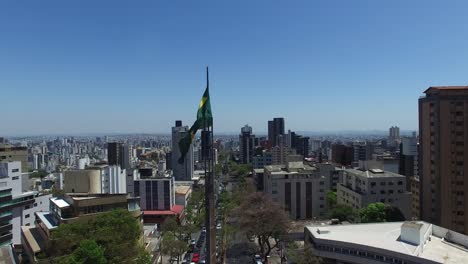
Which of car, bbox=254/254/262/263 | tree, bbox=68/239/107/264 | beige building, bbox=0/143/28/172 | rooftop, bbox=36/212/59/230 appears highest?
beige building, bbox=0/143/28/172

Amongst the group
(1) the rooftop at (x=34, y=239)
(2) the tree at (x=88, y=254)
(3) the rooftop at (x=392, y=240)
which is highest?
(2) the tree at (x=88, y=254)

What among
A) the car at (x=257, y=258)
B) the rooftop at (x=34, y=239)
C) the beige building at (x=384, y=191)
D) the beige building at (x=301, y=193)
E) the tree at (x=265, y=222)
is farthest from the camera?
the beige building at (x=301, y=193)

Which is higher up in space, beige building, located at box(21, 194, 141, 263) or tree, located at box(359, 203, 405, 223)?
beige building, located at box(21, 194, 141, 263)

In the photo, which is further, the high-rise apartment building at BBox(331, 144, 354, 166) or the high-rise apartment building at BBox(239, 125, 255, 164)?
the high-rise apartment building at BBox(239, 125, 255, 164)

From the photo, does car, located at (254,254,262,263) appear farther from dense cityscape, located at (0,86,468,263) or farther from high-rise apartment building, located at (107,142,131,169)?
high-rise apartment building, located at (107,142,131,169)

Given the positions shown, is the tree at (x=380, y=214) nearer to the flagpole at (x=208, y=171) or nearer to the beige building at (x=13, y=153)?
the flagpole at (x=208, y=171)

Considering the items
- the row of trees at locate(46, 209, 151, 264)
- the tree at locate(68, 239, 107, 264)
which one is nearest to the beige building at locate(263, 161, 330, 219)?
the row of trees at locate(46, 209, 151, 264)

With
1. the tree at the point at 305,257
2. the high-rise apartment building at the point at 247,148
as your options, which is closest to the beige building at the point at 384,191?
the tree at the point at 305,257

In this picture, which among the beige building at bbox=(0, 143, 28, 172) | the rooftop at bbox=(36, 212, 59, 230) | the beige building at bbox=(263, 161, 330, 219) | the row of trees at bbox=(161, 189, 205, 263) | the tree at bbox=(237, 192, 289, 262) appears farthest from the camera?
the beige building at bbox=(0, 143, 28, 172)

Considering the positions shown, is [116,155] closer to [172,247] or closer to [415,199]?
[172,247]
